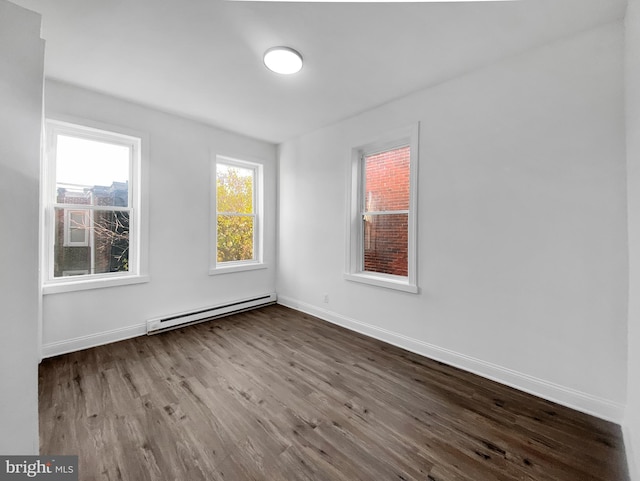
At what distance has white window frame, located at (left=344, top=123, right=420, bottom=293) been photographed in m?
2.65

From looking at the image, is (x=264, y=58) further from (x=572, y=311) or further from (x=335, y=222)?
(x=572, y=311)

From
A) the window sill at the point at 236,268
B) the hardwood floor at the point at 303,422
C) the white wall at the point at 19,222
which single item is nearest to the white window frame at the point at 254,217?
the window sill at the point at 236,268

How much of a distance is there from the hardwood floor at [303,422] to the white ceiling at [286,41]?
8.74ft

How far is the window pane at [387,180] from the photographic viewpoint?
292 cm

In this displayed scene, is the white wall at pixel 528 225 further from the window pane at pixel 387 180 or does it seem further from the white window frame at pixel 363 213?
the window pane at pixel 387 180

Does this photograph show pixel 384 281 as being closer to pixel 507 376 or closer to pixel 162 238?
pixel 507 376

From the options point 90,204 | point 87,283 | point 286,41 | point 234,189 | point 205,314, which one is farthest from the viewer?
point 234,189

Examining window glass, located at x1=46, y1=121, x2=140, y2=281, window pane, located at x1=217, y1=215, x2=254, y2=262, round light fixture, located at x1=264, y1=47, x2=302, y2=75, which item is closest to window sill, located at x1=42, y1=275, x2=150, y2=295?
window glass, located at x1=46, y1=121, x2=140, y2=281

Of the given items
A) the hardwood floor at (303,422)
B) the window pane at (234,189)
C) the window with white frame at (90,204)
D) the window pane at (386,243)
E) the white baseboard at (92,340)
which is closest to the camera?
the hardwood floor at (303,422)

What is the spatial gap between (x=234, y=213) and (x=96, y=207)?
160cm

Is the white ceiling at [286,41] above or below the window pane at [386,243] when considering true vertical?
above

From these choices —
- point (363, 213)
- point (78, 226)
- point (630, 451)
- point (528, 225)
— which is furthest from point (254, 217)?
Result: point (630, 451)

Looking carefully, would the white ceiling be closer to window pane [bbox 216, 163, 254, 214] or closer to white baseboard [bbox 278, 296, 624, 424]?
window pane [bbox 216, 163, 254, 214]

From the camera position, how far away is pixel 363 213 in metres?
3.30
